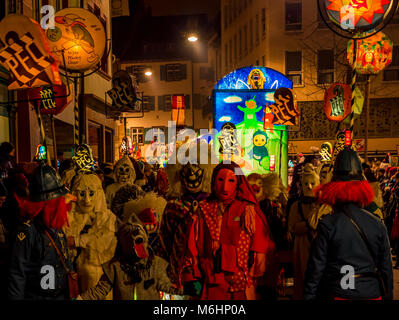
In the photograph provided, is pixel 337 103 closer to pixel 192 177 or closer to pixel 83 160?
pixel 83 160

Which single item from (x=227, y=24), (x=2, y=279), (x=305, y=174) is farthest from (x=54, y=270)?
(x=227, y=24)

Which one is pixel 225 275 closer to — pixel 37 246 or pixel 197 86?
pixel 37 246

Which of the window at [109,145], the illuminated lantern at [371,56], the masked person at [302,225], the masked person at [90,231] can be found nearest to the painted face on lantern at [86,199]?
the masked person at [90,231]

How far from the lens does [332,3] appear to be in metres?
7.76

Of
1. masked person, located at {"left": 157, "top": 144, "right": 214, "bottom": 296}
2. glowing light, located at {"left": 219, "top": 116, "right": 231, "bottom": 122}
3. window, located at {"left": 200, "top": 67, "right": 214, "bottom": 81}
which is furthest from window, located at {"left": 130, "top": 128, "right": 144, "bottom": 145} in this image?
masked person, located at {"left": 157, "top": 144, "right": 214, "bottom": 296}

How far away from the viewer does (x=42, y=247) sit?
157 inches

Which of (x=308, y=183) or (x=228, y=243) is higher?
(x=308, y=183)

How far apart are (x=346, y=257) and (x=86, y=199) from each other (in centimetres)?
325

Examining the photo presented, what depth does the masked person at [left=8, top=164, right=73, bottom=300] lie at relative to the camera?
3.89 meters

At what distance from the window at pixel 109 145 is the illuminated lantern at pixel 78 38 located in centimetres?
1631

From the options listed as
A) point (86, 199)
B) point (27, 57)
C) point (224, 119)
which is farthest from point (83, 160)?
point (224, 119)

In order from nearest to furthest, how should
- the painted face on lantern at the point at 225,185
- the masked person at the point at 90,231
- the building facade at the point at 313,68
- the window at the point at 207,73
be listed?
1. the painted face on lantern at the point at 225,185
2. the masked person at the point at 90,231
3. the building facade at the point at 313,68
4. the window at the point at 207,73

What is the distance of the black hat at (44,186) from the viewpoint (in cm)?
411

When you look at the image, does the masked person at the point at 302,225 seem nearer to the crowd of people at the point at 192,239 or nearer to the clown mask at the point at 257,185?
the crowd of people at the point at 192,239
